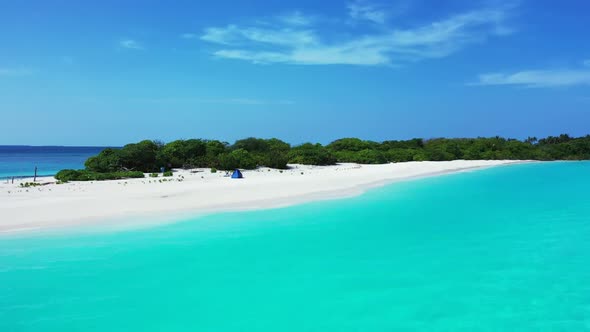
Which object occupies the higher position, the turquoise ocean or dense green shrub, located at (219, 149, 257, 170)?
dense green shrub, located at (219, 149, 257, 170)

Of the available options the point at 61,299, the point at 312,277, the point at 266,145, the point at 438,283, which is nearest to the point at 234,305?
the point at 312,277

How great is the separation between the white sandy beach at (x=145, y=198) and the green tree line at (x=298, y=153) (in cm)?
517

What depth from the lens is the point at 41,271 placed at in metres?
8.55

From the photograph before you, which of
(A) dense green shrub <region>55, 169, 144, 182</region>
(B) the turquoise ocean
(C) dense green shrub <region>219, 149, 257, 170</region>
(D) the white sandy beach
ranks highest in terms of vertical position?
(C) dense green shrub <region>219, 149, 257, 170</region>

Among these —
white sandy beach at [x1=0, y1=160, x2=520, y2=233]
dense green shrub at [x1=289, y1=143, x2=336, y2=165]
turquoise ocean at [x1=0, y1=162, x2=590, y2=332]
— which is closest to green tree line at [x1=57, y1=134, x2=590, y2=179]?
dense green shrub at [x1=289, y1=143, x2=336, y2=165]

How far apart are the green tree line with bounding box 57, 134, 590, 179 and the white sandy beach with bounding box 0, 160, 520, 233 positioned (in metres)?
5.17

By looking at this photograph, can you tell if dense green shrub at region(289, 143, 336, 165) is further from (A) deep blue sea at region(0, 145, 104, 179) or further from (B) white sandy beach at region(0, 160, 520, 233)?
(A) deep blue sea at region(0, 145, 104, 179)

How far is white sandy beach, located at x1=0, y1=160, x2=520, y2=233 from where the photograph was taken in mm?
13445

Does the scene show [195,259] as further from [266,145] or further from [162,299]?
[266,145]

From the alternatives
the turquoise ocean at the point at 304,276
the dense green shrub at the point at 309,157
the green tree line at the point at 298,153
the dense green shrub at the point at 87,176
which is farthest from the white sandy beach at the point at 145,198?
the dense green shrub at the point at 309,157

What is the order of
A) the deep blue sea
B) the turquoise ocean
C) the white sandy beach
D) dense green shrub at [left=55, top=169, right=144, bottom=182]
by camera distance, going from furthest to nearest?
the deep blue sea
dense green shrub at [left=55, top=169, right=144, bottom=182]
the white sandy beach
the turquoise ocean

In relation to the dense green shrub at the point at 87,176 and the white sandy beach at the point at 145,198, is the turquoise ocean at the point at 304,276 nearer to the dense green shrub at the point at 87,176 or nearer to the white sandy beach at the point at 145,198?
the white sandy beach at the point at 145,198

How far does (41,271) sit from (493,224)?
36.2ft

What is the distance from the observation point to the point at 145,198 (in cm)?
1742
